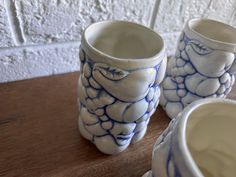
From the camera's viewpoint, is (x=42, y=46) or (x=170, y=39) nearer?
(x=42, y=46)

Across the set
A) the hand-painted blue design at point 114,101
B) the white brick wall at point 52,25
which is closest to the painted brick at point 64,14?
the white brick wall at point 52,25

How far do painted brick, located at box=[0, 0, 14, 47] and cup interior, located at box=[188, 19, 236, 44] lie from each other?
208 millimetres

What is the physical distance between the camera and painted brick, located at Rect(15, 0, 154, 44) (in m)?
0.30

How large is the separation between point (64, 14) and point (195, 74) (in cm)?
17

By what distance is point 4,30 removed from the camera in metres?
0.30

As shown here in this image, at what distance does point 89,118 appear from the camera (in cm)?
26

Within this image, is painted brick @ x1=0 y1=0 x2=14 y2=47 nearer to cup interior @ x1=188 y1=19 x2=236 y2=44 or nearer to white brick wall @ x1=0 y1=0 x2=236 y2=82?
white brick wall @ x1=0 y1=0 x2=236 y2=82

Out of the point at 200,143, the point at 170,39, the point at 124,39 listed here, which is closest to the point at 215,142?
the point at 200,143

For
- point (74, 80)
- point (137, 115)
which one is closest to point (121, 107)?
point (137, 115)

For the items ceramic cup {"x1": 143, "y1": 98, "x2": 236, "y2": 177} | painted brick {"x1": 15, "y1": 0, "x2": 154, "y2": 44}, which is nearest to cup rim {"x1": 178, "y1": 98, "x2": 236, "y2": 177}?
ceramic cup {"x1": 143, "y1": 98, "x2": 236, "y2": 177}

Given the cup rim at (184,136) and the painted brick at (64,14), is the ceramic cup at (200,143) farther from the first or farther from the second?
the painted brick at (64,14)

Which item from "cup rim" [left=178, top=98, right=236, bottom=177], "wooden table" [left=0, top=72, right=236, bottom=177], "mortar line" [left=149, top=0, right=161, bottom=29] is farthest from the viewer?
"mortar line" [left=149, top=0, right=161, bottom=29]

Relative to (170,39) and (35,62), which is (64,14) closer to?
(35,62)

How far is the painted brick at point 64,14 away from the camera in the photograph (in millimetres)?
Result: 299
